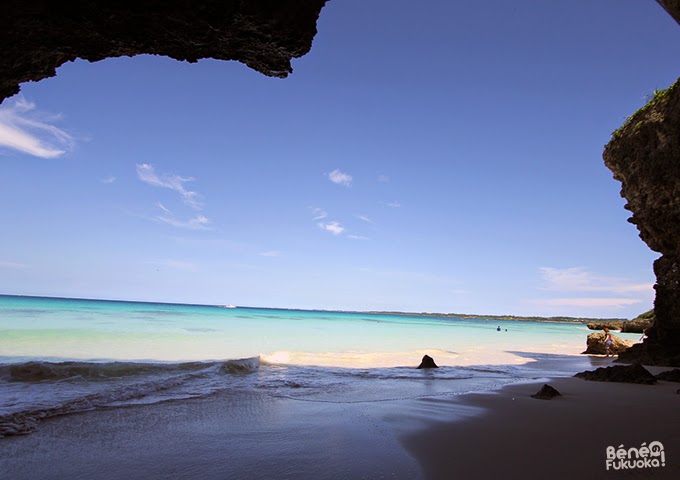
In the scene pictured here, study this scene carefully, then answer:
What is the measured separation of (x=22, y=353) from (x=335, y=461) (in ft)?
39.6

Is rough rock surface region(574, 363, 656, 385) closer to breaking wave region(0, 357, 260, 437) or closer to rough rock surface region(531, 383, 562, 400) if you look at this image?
rough rock surface region(531, 383, 562, 400)

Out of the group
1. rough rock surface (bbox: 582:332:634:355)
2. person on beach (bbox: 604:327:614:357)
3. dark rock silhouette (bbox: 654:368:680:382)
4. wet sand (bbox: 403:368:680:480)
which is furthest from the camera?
rough rock surface (bbox: 582:332:634:355)

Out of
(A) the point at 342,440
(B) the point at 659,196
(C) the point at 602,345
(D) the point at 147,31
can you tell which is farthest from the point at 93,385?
(C) the point at 602,345

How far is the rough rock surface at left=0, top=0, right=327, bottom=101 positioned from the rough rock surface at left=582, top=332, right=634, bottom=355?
→ 852 inches

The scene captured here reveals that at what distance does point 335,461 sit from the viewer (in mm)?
3557

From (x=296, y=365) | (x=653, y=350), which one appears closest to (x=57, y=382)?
(x=296, y=365)

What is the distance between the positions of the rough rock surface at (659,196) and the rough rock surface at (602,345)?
4.97m

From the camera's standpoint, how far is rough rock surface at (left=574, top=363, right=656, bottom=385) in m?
8.71

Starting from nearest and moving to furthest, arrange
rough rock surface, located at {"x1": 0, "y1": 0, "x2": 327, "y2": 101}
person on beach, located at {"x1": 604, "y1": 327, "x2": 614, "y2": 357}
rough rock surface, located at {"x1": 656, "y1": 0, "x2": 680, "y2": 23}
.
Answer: rough rock surface, located at {"x1": 0, "y1": 0, "x2": 327, "y2": 101} → rough rock surface, located at {"x1": 656, "y1": 0, "x2": 680, "y2": 23} → person on beach, located at {"x1": 604, "y1": 327, "x2": 614, "y2": 357}

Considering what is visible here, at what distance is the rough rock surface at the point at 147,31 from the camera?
11.7ft

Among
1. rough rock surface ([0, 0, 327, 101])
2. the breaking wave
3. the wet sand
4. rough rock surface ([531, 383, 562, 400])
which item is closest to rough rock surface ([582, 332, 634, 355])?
the wet sand

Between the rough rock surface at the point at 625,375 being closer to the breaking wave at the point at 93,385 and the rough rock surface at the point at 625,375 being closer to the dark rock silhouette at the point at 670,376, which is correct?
the dark rock silhouette at the point at 670,376

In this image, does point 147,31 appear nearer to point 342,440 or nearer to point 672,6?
point 342,440

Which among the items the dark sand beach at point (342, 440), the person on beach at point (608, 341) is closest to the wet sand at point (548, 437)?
the dark sand beach at point (342, 440)
